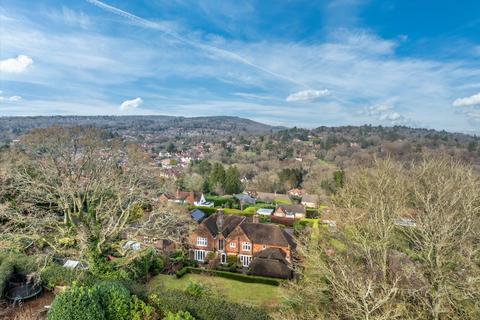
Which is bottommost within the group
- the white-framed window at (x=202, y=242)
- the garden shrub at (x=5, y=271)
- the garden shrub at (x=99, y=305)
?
the white-framed window at (x=202, y=242)

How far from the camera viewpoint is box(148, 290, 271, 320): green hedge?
1023 cm

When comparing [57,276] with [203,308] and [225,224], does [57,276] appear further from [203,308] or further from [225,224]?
[225,224]

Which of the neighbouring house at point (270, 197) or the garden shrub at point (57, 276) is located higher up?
the garden shrub at point (57, 276)

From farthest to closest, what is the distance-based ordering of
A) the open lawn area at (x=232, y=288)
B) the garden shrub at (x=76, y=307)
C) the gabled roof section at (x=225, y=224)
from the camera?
the gabled roof section at (x=225, y=224) → the open lawn area at (x=232, y=288) → the garden shrub at (x=76, y=307)

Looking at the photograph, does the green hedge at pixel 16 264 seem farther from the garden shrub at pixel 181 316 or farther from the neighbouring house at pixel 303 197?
the neighbouring house at pixel 303 197

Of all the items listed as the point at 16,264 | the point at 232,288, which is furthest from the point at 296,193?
the point at 16,264

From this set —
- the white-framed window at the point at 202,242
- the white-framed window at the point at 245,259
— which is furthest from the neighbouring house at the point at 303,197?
the white-framed window at the point at 202,242

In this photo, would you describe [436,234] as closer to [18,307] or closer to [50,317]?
[50,317]

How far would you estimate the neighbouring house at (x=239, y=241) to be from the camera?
2655 centimetres

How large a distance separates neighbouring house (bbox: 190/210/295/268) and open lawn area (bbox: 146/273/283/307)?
21.8ft

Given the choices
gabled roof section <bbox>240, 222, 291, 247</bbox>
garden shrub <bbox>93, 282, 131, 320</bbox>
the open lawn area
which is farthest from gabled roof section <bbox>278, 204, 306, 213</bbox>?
garden shrub <bbox>93, 282, 131, 320</bbox>

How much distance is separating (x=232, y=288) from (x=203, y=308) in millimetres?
7918

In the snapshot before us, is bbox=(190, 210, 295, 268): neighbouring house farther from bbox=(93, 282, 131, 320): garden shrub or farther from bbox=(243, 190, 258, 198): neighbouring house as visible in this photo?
bbox=(243, 190, 258, 198): neighbouring house

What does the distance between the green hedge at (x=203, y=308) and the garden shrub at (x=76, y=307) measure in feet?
7.58
